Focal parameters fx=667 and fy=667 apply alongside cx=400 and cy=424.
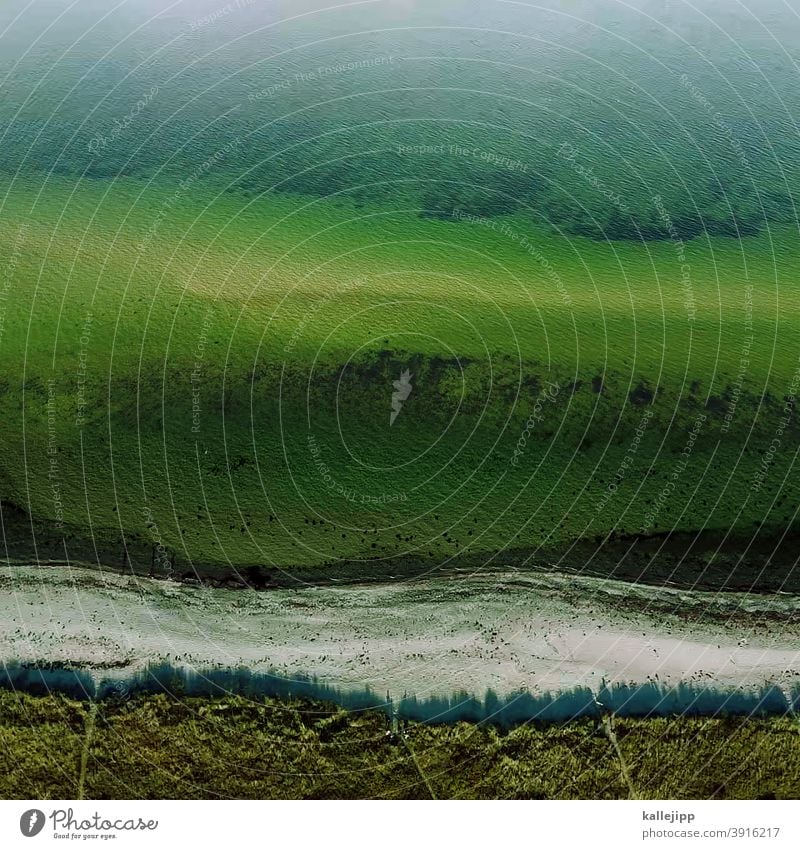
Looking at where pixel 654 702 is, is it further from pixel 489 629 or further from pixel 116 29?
pixel 116 29

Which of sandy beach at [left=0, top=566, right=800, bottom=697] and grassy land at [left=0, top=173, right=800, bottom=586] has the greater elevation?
grassy land at [left=0, top=173, right=800, bottom=586]

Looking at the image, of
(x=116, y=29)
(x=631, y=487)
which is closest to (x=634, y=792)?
(x=631, y=487)

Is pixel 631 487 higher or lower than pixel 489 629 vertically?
higher
